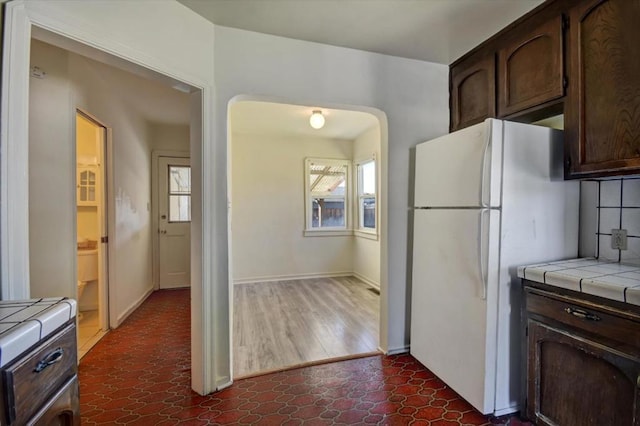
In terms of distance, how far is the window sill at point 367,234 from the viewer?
459 cm

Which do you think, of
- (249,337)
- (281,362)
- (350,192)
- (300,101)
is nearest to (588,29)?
(300,101)

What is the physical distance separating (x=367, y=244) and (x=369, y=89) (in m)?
2.94

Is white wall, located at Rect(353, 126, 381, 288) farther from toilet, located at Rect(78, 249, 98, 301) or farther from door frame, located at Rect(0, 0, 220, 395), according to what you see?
toilet, located at Rect(78, 249, 98, 301)

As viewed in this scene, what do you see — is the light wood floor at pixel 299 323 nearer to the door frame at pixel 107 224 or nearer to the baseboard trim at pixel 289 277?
the baseboard trim at pixel 289 277

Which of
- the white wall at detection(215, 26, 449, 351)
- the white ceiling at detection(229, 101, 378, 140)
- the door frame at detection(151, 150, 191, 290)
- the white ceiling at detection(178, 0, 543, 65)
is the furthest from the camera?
the door frame at detection(151, 150, 191, 290)

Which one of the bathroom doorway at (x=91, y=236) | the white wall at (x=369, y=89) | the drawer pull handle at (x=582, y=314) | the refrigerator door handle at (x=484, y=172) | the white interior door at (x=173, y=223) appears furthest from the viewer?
the white interior door at (x=173, y=223)

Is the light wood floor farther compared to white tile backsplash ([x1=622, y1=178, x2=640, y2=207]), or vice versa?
the light wood floor

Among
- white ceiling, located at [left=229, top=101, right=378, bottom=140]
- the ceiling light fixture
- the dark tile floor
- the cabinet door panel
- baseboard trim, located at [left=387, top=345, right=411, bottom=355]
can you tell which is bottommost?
the dark tile floor

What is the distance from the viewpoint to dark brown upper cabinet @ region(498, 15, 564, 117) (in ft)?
5.69

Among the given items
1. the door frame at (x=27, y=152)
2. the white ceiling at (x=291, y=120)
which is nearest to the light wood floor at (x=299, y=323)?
the door frame at (x=27, y=152)

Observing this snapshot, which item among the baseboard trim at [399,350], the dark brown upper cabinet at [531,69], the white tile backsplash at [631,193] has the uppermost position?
the dark brown upper cabinet at [531,69]

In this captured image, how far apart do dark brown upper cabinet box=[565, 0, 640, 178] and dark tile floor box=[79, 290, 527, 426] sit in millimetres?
1534

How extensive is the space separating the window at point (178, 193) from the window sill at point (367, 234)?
2804 mm

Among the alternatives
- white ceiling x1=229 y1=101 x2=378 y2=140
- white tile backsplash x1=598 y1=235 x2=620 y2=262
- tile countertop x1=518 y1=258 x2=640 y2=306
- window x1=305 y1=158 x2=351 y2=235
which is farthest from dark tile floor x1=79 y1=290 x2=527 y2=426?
window x1=305 y1=158 x2=351 y2=235
